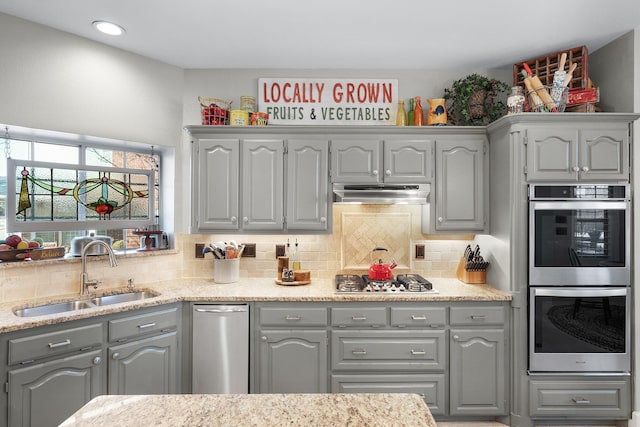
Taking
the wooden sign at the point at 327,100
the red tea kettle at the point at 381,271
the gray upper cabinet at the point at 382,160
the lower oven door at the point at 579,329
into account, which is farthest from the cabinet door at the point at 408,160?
the lower oven door at the point at 579,329

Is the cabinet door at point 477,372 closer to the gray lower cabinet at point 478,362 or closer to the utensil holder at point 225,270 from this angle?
the gray lower cabinet at point 478,362

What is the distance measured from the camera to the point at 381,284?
277 cm

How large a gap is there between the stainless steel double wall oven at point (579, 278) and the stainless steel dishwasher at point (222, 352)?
2.05 meters

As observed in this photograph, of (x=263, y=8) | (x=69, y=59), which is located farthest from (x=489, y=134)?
(x=69, y=59)

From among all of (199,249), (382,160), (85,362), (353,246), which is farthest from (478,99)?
(85,362)

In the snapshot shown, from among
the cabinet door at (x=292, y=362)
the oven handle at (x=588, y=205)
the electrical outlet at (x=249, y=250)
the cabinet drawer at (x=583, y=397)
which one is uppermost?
the oven handle at (x=588, y=205)

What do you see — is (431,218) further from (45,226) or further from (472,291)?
(45,226)

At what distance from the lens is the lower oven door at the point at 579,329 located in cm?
241

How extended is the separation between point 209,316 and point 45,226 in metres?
1.36

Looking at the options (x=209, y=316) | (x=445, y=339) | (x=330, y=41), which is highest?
(x=330, y=41)

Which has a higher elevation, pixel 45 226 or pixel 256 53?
pixel 256 53

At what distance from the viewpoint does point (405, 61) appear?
9.65 ft

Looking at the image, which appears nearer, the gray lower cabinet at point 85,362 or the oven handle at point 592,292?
the gray lower cabinet at point 85,362

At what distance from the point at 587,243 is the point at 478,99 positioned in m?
1.33
